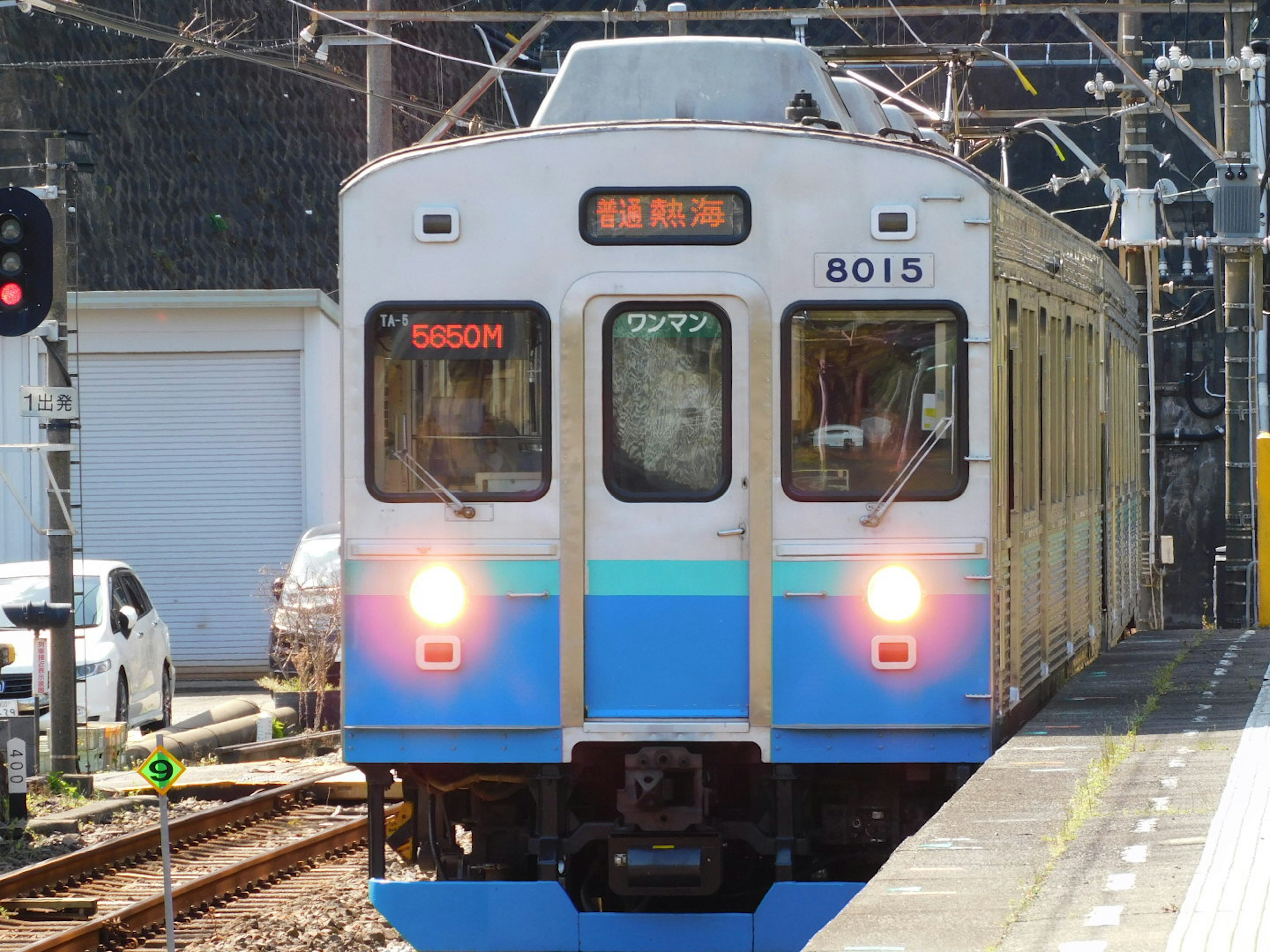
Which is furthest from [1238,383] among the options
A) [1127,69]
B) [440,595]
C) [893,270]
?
[440,595]

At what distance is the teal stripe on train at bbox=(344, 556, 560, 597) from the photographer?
21.9ft

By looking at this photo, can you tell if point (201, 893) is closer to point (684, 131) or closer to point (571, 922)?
point (571, 922)

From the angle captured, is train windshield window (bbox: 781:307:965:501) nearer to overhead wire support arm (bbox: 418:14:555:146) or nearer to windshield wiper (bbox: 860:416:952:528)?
windshield wiper (bbox: 860:416:952:528)

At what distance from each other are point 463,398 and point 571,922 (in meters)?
1.74

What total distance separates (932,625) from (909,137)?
87.4 inches

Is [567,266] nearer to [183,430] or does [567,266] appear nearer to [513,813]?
[513,813]

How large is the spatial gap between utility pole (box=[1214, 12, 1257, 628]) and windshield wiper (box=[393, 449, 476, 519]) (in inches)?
513

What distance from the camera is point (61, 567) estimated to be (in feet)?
41.2

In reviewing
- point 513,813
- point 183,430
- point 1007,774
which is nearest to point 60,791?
point 513,813

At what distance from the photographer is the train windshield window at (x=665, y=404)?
6688mm

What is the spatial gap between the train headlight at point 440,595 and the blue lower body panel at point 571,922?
A: 87 centimetres

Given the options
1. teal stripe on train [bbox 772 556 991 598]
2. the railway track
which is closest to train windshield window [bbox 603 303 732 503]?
teal stripe on train [bbox 772 556 991 598]

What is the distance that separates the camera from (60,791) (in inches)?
478

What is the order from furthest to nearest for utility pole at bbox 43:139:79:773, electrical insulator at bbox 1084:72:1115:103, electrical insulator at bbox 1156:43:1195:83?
electrical insulator at bbox 1084:72:1115:103, electrical insulator at bbox 1156:43:1195:83, utility pole at bbox 43:139:79:773
